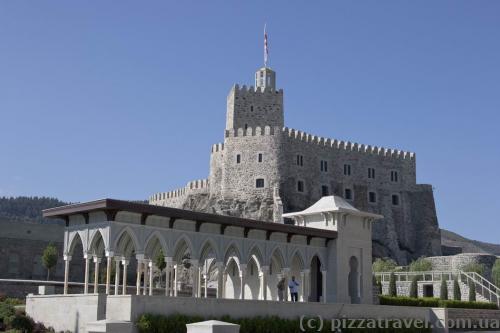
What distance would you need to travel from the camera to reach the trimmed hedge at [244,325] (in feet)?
75.3

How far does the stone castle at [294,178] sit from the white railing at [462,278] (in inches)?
512

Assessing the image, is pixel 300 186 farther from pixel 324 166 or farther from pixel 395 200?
pixel 395 200

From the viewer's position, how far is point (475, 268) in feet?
181

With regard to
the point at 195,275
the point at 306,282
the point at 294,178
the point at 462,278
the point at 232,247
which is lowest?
the point at 306,282

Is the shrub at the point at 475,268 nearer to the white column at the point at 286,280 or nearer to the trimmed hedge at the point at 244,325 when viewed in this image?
the trimmed hedge at the point at 244,325

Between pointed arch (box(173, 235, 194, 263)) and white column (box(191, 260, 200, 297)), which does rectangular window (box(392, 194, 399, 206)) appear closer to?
pointed arch (box(173, 235, 194, 263))

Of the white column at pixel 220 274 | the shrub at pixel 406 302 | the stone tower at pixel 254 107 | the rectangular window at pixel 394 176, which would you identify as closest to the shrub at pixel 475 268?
the rectangular window at pixel 394 176

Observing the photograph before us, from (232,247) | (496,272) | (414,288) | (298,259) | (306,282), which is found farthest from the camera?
(496,272)

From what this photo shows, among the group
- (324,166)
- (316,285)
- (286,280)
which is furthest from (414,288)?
(324,166)

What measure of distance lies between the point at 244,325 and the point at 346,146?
148ft

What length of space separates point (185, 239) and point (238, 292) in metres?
8.86

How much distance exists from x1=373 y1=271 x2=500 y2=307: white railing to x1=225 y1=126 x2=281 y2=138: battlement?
1935cm

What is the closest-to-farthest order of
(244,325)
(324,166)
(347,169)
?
(244,325) < (324,166) < (347,169)

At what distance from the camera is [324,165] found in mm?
67188
